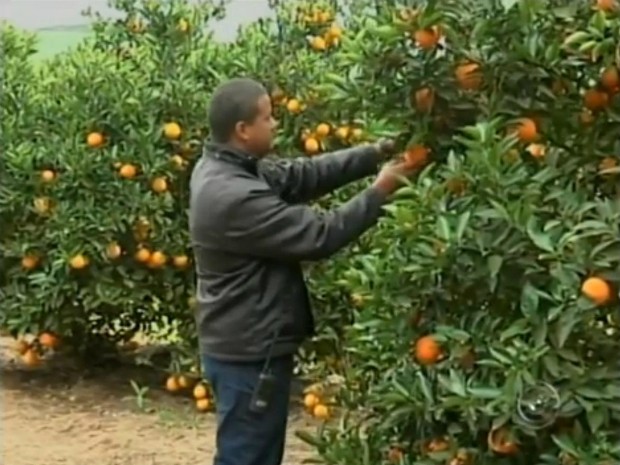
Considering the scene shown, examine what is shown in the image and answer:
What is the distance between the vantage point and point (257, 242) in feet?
14.8

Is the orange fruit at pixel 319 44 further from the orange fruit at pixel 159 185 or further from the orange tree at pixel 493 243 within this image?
the orange tree at pixel 493 243

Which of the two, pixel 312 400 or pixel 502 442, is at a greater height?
pixel 502 442

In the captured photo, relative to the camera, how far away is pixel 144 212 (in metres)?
7.05

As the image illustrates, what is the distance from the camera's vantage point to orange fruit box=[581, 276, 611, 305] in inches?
125

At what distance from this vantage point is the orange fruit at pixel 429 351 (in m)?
3.50

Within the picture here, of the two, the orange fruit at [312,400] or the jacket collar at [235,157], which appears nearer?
the jacket collar at [235,157]

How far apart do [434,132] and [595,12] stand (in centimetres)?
56

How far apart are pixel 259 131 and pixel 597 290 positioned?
1.75 metres

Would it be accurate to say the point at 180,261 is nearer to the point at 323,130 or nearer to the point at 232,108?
the point at 323,130

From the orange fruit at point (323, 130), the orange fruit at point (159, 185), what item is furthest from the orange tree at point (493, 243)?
the orange fruit at point (159, 185)

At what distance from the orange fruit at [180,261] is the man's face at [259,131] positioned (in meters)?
2.45

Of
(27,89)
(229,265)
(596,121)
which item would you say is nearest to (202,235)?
(229,265)

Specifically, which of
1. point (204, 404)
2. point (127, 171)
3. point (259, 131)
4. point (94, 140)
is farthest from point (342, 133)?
point (259, 131)

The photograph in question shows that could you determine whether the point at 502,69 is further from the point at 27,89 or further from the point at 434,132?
the point at 27,89
